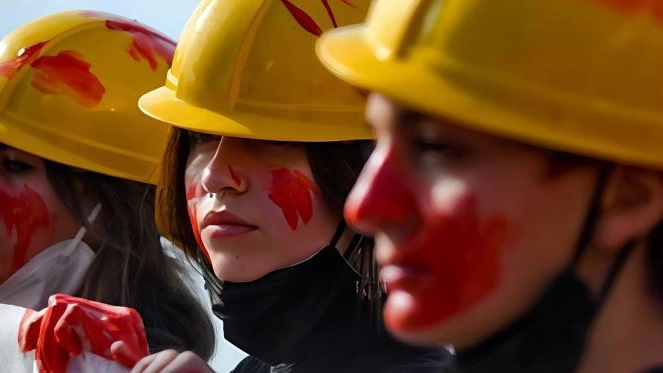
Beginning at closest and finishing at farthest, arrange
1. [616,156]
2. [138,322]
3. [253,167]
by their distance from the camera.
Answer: [616,156]
[138,322]
[253,167]

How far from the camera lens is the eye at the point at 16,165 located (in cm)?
455

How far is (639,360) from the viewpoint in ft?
6.68

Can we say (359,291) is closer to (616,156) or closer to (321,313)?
(321,313)

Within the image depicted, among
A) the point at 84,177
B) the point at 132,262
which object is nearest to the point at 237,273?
the point at 132,262

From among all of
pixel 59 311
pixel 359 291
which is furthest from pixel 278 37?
pixel 59 311

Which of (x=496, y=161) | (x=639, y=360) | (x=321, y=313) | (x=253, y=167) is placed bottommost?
(x=321, y=313)

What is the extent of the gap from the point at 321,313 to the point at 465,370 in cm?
152

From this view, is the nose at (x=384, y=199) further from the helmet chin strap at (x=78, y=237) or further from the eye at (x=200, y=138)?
the helmet chin strap at (x=78, y=237)

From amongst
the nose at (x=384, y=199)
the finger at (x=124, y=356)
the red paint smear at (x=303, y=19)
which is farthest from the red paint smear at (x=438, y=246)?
the red paint smear at (x=303, y=19)

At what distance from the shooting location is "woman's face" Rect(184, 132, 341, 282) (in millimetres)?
3484

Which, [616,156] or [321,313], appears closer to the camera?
[616,156]

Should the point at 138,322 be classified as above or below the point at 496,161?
below

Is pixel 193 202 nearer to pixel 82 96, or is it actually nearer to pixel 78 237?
pixel 78 237

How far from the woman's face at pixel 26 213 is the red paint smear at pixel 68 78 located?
0.91 feet
